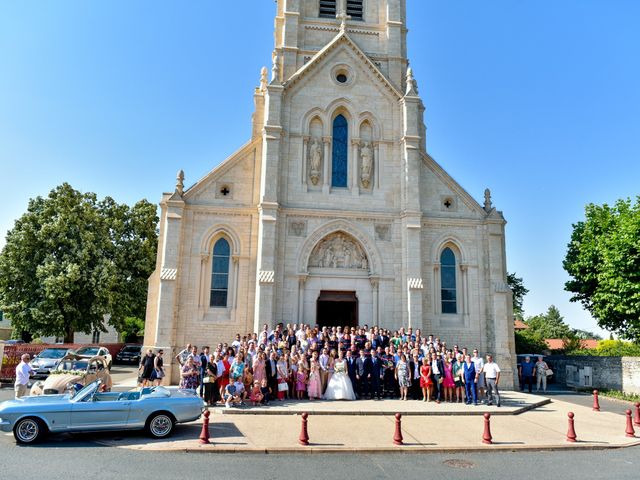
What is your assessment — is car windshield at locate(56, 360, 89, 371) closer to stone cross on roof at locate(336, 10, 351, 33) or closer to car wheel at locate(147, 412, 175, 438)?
car wheel at locate(147, 412, 175, 438)

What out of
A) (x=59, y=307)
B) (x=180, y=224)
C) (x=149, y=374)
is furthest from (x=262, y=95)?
(x=59, y=307)

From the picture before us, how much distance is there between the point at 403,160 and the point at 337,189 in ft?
12.2

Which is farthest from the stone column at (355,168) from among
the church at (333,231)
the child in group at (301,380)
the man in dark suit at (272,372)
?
the man in dark suit at (272,372)

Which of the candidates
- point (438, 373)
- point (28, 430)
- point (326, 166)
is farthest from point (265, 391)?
point (326, 166)

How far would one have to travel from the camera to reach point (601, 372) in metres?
25.2

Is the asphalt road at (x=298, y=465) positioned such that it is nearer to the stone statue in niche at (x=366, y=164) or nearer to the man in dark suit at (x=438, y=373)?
the man in dark suit at (x=438, y=373)

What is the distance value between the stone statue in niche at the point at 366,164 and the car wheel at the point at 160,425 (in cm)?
1608

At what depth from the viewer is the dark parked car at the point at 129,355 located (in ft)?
125

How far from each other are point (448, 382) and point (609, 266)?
527 inches

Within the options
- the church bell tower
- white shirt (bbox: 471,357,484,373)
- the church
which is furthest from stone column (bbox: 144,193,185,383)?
white shirt (bbox: 471,357,484,373)

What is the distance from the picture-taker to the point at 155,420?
11.8 meters

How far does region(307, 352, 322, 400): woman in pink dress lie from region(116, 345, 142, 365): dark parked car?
2449cm

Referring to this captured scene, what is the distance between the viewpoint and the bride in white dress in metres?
17.6

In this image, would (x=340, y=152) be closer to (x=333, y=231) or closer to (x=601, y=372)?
(x=333, y=231)
